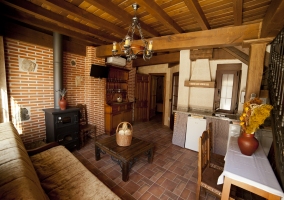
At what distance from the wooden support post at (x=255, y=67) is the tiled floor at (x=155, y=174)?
1.83m

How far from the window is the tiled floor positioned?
4.93 ft

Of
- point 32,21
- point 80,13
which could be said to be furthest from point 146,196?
point 32,21

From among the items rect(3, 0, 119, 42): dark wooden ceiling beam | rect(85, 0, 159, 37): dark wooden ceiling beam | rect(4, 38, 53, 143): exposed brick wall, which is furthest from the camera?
rect(4, 38, 53, 143): exposed brick wall

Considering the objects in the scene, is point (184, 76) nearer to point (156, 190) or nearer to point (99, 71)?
point (99, 71)

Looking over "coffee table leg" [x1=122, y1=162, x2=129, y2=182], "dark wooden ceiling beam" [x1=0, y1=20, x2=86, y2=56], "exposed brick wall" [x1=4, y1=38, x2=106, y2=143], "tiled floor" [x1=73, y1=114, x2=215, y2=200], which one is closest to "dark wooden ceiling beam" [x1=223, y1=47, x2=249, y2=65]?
"tiled floor" [x1=73, y1=114, x2=215, y2=200]

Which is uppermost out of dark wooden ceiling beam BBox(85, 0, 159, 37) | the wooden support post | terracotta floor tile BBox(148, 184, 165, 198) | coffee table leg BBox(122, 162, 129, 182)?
dark wooden ceiling beam BBox(85, 0, 159, 37)

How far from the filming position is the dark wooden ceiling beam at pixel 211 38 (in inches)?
87.4

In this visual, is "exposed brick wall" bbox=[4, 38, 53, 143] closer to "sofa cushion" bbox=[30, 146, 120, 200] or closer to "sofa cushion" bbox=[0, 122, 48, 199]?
"sofa cushion" bbox=[30, 146, 120, 200]

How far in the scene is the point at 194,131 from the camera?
3.38 m

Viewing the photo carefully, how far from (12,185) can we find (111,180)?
1643 mm

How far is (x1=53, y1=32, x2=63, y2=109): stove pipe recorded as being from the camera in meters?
3.07

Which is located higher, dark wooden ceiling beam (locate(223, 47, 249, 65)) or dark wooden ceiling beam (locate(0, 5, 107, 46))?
dark wooden ceiling beam (locate(0, 5, 107, 46))

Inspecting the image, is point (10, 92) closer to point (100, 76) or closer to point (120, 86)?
point (100, 76)

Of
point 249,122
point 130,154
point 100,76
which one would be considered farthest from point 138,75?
point 249,122
